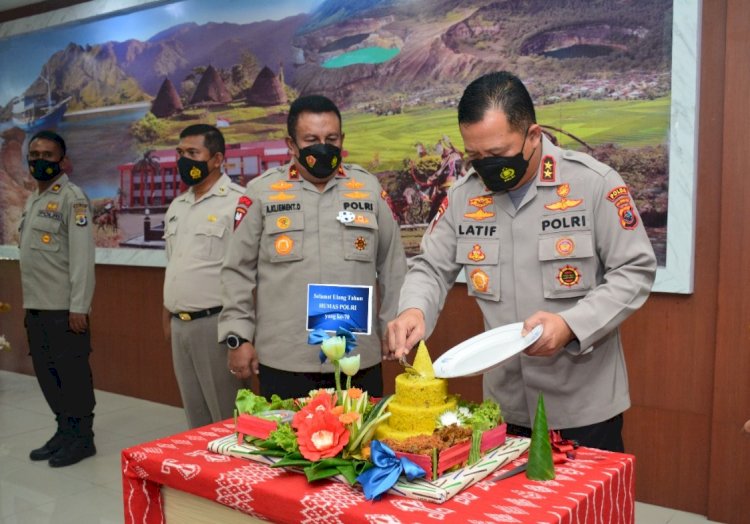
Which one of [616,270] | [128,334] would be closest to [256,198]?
[616,270]

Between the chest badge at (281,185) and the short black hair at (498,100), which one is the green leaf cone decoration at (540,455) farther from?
the chest badge at (281,185)

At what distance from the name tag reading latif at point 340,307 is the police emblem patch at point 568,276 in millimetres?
469

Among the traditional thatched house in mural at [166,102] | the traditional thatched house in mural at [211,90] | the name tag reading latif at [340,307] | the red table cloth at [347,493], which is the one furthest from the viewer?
the traditional thatched house in mural at [166,102]

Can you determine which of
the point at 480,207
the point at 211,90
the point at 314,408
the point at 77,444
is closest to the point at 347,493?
the point at 314,408

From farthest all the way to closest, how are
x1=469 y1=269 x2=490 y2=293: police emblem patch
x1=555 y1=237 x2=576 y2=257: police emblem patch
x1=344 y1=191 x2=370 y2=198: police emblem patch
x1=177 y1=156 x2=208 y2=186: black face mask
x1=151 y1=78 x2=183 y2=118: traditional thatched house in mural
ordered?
x1=151 y1=78 x2=183 y2=118: traditional thatched house in mural → x1=177 y1=156 x2=208 y2=186: black face mask → x1=344 y1=191 x2=370 y2=198: police emblem patch → x1=469 y1=269 x2=490 y2=293: police emblem patch → x1=555 y1=237 x2=576 y2=257: police emblem patch

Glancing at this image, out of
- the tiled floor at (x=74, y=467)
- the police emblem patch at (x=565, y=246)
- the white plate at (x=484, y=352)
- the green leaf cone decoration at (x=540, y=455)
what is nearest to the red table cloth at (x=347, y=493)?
the green leaf cone decoration at (x=540, y=455)

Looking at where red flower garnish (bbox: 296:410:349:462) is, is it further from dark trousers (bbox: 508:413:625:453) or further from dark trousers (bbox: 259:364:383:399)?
dark trousers (bbox: 259:364:383:399)

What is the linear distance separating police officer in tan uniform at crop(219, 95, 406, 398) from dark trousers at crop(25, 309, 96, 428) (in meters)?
1.82

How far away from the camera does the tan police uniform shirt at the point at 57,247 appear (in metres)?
3.86

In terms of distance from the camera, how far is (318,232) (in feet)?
8.13

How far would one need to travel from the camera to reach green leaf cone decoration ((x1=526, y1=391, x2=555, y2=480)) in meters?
1.25

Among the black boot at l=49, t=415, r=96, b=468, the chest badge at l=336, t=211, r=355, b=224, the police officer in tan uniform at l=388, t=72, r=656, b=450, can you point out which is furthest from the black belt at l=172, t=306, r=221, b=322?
the police officer in tan uniform at l=388, t=72, r=656, b=450

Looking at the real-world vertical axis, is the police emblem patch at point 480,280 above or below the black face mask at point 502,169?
below

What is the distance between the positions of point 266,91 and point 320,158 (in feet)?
7.12
